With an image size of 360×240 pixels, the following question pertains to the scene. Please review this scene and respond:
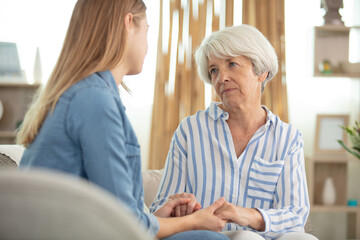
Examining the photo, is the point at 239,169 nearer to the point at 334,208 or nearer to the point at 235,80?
the point at 235,80

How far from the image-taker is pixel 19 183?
22.4 inches

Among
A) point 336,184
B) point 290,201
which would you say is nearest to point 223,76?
point 290,201

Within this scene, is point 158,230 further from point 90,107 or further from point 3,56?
point 3,56

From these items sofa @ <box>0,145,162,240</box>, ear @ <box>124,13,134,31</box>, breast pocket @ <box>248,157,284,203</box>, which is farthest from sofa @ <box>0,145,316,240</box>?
breast pocket @ <box>248,157,284,203</box>

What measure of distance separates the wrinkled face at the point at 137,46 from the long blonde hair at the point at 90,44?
5 centimetres

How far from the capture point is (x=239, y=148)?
1.84 m

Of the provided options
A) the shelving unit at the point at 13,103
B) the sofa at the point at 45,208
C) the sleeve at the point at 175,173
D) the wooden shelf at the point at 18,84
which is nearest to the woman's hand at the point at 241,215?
the sleeve at the point at 175,173

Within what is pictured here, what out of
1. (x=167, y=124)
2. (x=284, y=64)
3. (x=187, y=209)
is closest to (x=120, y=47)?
(x=187, y=209)

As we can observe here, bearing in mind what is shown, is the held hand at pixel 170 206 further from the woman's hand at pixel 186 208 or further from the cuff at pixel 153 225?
the cuff at pixel 153 225

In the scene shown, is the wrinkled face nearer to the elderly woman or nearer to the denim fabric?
the denim fabric

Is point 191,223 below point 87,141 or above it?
below

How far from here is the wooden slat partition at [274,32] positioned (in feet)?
12.7

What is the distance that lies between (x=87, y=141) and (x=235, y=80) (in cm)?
95

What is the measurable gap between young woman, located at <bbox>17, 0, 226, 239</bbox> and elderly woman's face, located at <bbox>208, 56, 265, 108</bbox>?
1.97 ft
